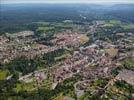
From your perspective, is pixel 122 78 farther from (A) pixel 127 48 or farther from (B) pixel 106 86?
(A) pixel 127 48

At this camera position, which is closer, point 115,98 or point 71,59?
point 115,98

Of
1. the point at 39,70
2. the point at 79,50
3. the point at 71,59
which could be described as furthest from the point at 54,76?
the point at 79,50

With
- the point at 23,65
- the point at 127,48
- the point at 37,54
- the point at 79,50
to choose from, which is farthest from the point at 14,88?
the point at 127,48

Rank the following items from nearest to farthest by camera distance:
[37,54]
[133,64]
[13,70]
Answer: [13,70] → [133,64] → [37,54]

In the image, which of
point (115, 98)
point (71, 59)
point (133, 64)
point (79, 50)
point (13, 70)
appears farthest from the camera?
point (79, 50)

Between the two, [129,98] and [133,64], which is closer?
[129,98]

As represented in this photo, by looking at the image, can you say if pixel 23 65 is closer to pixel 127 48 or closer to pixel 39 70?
pixel 39 70

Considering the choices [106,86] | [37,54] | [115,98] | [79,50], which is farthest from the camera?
[79,50]

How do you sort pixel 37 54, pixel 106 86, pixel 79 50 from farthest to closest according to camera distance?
1. pixel 79 50
2. pixel 37 54
3. pixel 106 86
